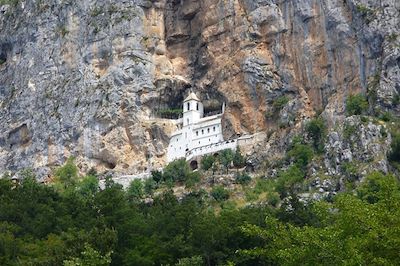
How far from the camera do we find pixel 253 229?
34875 millimetres

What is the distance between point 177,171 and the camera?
313 ft

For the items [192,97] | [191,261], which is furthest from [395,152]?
[191,261]

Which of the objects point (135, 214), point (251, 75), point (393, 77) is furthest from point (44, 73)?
point (135, 214)

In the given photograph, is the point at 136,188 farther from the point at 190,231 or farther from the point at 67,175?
the point at 190,231

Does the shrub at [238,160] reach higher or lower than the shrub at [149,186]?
higher

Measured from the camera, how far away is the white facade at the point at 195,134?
9856 cm

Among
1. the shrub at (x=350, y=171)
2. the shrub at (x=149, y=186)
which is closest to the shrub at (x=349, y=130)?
the shrub at (x=350, y=171)

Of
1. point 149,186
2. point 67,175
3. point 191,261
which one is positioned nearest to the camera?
point 191,261

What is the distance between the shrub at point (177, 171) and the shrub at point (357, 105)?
20.5 m

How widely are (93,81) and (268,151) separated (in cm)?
3004

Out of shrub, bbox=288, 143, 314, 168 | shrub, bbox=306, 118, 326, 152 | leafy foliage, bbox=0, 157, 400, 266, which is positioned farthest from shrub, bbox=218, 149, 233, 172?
leafy foliage, bbox=0, 157, 400, 266

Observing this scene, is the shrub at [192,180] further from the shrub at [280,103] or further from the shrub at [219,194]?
the shrub at [280,103]

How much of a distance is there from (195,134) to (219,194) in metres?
16.4

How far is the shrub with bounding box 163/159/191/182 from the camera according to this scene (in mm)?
94312
